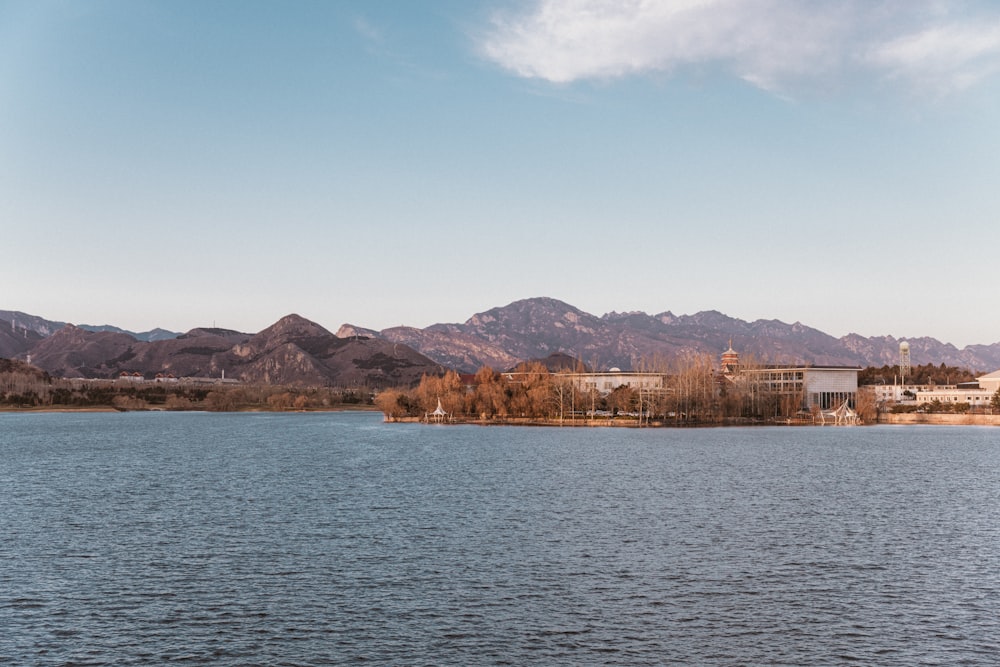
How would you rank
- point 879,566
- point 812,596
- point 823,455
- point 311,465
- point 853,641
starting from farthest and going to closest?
point 823,455 < point 311,465 < point 879,566 < point 812,596 < point 853,641

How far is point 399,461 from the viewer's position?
360 feet

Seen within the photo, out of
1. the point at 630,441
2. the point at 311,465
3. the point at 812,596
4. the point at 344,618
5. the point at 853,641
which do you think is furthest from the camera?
the point at 630,441

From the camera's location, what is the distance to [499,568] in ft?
143

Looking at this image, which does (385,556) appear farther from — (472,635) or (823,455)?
(823,455)

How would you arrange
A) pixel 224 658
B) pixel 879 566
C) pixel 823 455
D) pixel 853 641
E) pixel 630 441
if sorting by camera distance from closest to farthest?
pixel 224 658 → pixel 853 641 → pixel 879 566 → pixel 823 455 → pixel 630 441

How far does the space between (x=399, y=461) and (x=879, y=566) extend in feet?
237

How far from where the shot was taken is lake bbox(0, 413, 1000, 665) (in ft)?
104

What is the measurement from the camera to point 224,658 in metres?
30.0

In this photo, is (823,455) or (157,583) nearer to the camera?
(157,583)

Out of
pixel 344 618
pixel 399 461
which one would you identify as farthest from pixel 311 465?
pixel 344 618

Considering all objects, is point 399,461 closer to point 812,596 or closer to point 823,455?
point 823,455

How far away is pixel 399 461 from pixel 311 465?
1133 centimetres

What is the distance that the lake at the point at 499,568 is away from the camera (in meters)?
31.6

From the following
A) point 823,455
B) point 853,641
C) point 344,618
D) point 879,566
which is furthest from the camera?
point 823,455
